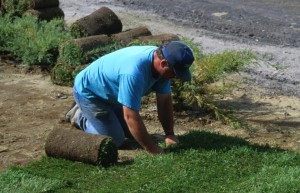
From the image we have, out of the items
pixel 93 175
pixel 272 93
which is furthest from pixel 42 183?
pixel 272 93

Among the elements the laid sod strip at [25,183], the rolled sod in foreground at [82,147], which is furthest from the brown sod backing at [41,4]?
the laid sod strip at [25,183]

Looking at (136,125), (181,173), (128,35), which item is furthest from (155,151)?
(128,35)

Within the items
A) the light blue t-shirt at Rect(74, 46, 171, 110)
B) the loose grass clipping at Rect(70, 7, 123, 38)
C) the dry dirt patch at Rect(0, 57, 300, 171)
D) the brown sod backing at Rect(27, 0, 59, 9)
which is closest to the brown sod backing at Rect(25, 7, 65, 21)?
the brown sod backing at Rect(27, 0, 59, 9)

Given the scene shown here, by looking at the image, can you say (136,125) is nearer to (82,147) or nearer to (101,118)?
(82,147)

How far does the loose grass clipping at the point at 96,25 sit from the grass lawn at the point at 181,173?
3.55m

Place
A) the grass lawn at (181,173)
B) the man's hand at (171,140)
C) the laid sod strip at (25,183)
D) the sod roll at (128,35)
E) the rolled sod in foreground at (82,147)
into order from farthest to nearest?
the sod roll at (128,35)
the man's hand at (171,140)
the rolled sod in foreground at (82,147)
the laid sod strip at (25,183)
the grass lawn at (181,173)

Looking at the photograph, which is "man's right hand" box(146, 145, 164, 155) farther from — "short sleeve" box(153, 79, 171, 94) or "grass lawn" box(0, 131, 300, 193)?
"short sleeve" box(153, 79, 171, 94)

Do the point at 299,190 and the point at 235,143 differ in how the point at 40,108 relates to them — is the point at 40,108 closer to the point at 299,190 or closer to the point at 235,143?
the point at 235,143

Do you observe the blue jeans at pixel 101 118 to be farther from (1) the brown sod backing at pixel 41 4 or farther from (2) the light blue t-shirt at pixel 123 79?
(1) the brown sod backing at pixel 41 4

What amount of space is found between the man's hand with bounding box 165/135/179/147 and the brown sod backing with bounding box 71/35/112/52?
244cm

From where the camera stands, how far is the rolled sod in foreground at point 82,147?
6527 millimetres

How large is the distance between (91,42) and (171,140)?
261 centimetres

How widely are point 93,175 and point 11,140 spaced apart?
1421 mm

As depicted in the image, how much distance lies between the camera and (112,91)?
6.83 metres
